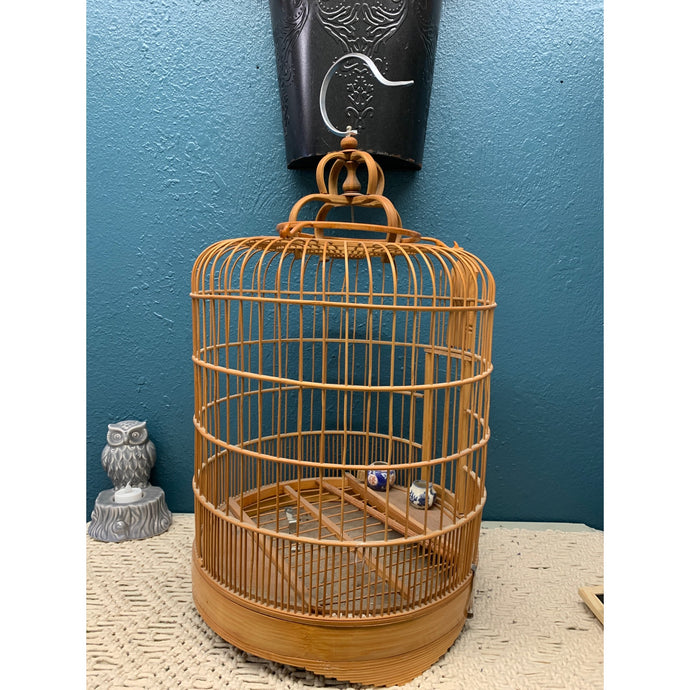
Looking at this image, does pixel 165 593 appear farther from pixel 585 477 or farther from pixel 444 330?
pixel 585 477

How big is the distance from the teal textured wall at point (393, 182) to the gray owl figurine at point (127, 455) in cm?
11

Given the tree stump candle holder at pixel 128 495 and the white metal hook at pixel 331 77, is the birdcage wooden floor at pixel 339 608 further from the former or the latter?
the white metal hook at pixel 331 77

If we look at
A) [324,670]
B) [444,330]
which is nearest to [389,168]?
[444,330]

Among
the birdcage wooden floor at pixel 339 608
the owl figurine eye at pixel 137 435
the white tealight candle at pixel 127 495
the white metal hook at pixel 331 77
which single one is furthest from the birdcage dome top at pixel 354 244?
the white tealight candle at pixel 127 495

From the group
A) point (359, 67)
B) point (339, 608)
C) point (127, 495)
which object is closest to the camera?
point (339, 608)

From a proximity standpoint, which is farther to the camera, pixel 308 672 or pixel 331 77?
pixel 331 77

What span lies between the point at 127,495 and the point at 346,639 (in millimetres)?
1095

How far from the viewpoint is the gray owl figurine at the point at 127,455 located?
5.79 ft

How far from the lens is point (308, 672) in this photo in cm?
117

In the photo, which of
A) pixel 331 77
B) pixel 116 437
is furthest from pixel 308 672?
pixel 331 77

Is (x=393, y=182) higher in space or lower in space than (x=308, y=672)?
higher

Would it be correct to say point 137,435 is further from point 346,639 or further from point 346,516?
point 346,639

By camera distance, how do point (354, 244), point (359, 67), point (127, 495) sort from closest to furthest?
point (354, 244) < point (359, 67) < point (127, 495)

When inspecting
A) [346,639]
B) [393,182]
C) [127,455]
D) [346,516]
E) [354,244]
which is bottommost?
[346,639]
